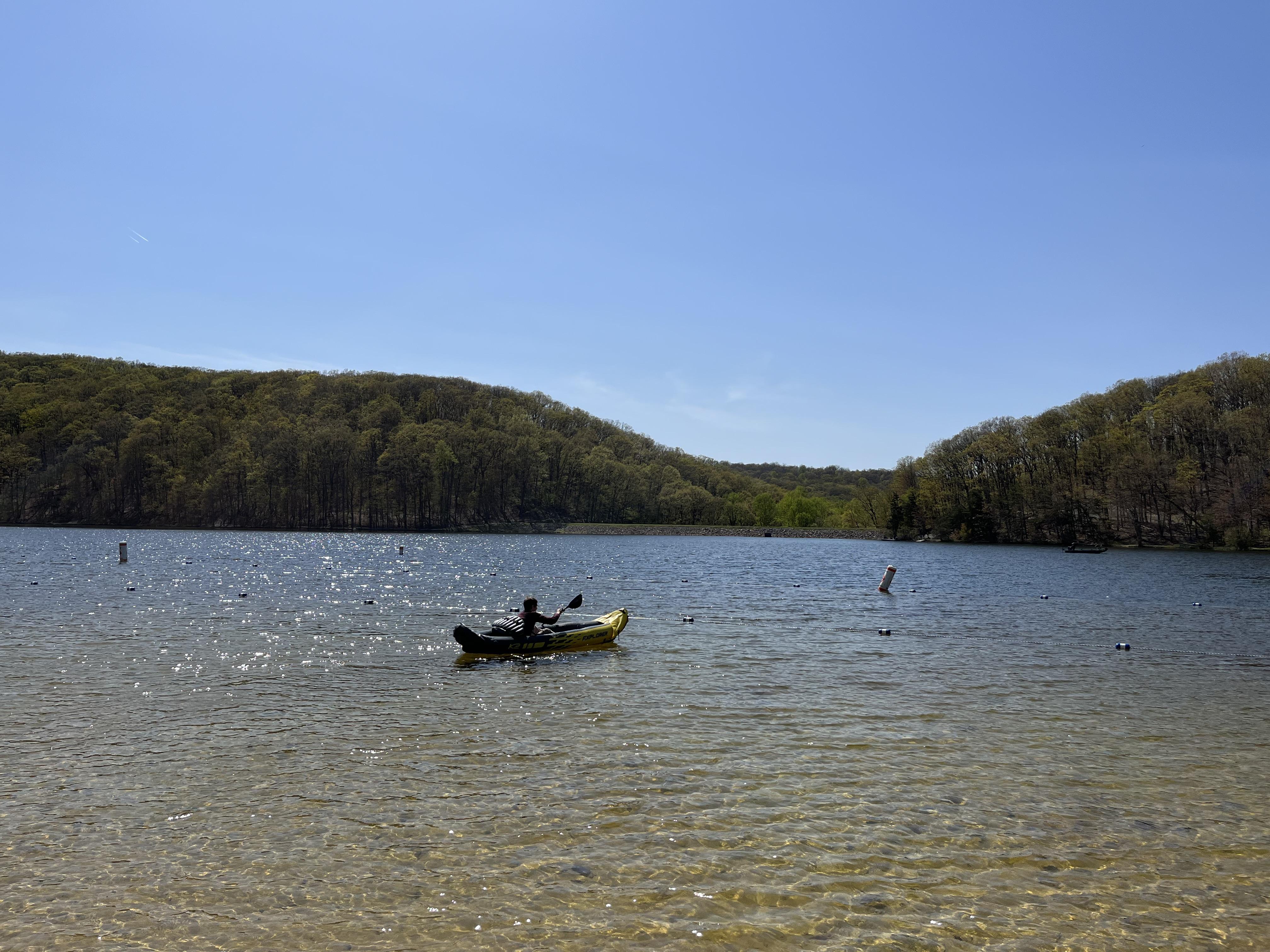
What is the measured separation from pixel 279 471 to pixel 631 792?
177m

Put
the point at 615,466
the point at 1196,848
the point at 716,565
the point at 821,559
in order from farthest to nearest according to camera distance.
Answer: the point at 615,466
the point at 821,559
the point at 716,565
the point at 1196,848

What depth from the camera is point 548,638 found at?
75.7ft

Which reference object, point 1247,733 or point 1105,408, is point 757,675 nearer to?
point 1247,733

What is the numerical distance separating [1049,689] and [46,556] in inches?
2965

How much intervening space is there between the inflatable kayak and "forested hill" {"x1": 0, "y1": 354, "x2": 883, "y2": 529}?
152m

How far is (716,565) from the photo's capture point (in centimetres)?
7431

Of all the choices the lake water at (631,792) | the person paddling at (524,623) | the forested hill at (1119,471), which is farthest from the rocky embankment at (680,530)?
the person paddling at (524,623)

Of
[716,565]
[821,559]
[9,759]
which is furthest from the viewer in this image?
[821,559]

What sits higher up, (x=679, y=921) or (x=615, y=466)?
(x=615, y=466)

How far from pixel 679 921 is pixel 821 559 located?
8760 cm

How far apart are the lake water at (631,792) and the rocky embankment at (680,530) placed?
517ft

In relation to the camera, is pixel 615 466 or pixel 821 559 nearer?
pixel 821 559

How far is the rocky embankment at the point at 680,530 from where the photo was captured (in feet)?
601

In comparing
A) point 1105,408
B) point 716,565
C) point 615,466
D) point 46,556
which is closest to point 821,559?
point 716,565
